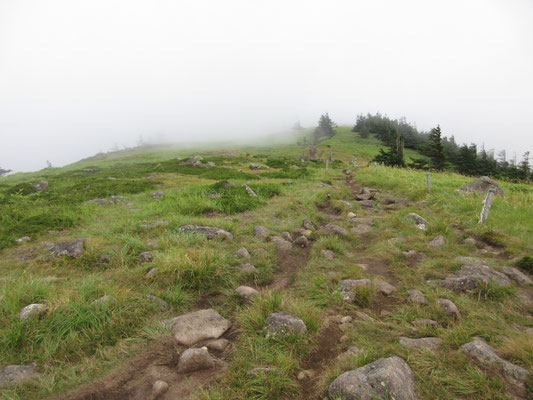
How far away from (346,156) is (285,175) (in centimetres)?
4236

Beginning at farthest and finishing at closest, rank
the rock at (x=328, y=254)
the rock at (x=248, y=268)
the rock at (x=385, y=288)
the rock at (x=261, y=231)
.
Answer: the rock at (x=261, y=231) < the rock at (x=328, y=254) < the rock at (x=248, y=268) < the rock at (x=385, y=288)

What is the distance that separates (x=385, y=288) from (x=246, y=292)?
8.06 feet

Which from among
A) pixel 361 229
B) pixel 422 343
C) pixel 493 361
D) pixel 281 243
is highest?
pixel 493 361

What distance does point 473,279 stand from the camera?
4059mm

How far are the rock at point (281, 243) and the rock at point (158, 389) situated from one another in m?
4.04

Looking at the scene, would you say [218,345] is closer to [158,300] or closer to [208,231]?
[158,300]

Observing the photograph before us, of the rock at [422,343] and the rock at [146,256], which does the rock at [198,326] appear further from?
the rock at [422,343]

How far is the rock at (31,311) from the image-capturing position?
124 inches

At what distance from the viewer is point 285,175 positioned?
63.2 feet

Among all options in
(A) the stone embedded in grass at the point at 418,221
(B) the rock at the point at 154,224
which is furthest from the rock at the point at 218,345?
(A) the stone embedded in grass at the point at 418,221

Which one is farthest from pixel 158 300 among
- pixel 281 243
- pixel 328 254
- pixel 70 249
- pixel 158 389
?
pixel 328 254

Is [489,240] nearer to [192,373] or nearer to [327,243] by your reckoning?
[327,243]

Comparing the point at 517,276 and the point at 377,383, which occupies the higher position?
the point at 377,383

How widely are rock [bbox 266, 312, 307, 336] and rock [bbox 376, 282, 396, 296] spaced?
1.87m
